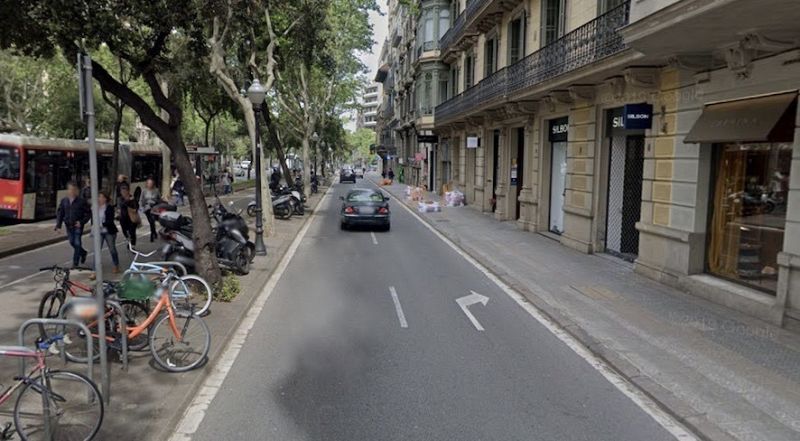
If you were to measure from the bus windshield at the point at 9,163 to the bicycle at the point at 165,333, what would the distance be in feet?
50.7

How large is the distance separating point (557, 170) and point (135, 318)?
14223 mm

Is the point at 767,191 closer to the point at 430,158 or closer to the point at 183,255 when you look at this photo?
the point at 183,255

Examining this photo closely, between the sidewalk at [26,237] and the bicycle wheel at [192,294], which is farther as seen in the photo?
the sidewalk at [26,237]

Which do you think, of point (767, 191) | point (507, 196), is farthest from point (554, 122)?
point (767, 191)

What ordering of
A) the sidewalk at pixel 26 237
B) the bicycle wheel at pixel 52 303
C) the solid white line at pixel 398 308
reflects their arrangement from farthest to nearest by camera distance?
the sidewalk at pixel 26 237 → the solid white line at pixel 398 308 → the bicycle wheel at pixel 52 303

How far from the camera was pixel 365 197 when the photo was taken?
2047 centimetres

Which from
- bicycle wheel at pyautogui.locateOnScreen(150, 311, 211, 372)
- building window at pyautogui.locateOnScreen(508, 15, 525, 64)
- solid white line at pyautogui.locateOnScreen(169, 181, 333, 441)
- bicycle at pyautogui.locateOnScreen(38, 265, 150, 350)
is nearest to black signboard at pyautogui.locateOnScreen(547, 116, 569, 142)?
building window at pyautogui.locateOnScreen(508, 15, 525, 64)

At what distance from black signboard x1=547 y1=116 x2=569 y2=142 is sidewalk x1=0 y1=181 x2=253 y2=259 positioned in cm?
1398

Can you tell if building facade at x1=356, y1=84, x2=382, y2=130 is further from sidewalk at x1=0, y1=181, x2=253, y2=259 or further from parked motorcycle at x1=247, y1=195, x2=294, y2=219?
sidewalk at x1=0, y1=181, x2=253, y2=259

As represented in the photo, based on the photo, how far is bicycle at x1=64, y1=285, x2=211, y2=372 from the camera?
242 inches

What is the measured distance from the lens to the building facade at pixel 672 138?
8.34m

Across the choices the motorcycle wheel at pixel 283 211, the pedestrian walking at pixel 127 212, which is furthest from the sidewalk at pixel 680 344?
the motorcycle wheel at pixel 283 211

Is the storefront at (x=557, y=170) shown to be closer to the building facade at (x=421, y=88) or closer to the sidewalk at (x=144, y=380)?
the building facade at (x=421, y=88)

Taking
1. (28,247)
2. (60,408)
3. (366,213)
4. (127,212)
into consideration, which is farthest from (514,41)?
(60,408)
